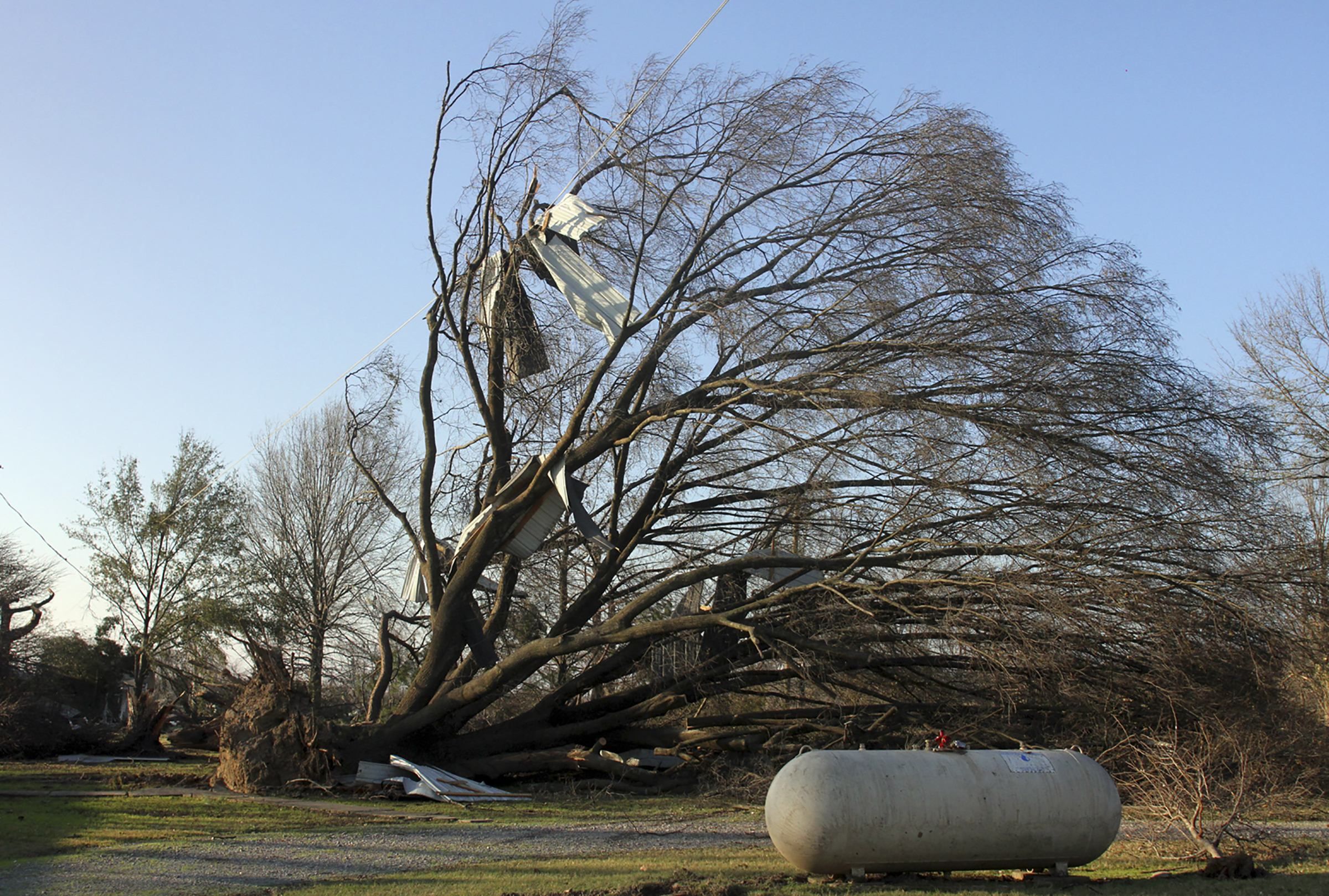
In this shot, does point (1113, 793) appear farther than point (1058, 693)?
No

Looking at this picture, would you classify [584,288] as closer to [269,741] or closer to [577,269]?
[577,269]

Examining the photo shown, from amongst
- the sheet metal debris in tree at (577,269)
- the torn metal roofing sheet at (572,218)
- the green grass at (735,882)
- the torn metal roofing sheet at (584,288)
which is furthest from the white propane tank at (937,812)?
the torn metal roofing sheet at (572,218)

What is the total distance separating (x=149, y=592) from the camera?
28.7 metres

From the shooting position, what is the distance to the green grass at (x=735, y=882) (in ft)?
24.4

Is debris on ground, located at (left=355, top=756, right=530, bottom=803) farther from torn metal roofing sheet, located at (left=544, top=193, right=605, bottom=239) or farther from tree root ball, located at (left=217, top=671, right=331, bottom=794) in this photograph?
torn metal roofing sheet, located at (left=544, top=193, right=605, bottom=239)

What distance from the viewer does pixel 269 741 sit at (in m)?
14.5

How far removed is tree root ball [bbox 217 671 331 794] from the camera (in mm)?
14297

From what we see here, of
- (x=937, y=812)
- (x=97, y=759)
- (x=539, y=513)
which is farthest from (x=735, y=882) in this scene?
(x=97, y=759)

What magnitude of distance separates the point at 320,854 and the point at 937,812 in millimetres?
5475

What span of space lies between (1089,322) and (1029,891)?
8880 mm

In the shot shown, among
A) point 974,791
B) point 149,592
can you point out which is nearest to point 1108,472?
point 974,791

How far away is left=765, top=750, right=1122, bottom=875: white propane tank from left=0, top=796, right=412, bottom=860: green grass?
6.00m

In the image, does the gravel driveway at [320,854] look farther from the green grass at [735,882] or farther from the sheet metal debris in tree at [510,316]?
the sheet metal debris in tree at [510,316]

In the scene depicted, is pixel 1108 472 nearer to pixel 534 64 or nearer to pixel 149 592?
pixel 534 64
